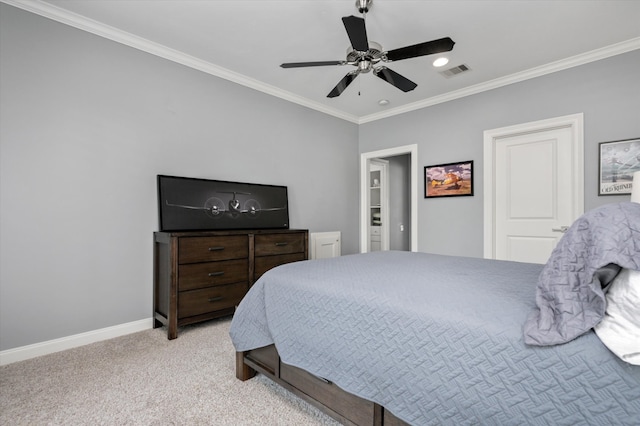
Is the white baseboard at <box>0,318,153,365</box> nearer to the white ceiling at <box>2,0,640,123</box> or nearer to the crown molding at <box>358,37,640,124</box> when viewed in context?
the white ceiling at <box>2,0,640,123</box>

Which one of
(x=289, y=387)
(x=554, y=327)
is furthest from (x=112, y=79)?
(x=554, y=327)

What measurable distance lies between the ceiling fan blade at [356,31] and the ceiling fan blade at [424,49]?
22 cm

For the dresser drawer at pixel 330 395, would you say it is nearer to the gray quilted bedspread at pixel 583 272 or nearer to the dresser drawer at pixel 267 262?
the gray quilted bedspread at pixel 583 272

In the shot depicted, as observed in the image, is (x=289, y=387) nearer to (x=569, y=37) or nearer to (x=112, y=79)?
(x=112, y=79)

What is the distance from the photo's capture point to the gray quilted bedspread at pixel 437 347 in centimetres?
80

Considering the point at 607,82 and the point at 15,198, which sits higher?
the point at 607,82

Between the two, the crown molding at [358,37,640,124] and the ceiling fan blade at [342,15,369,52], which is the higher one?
the crown molding at [358,37,640,124]

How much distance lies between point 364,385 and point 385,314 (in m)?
0.31

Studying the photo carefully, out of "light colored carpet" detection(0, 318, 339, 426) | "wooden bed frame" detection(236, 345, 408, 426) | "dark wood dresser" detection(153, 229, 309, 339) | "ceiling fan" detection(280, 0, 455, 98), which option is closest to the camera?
"wooden bed frame" detection(236, 345, 408, 426)

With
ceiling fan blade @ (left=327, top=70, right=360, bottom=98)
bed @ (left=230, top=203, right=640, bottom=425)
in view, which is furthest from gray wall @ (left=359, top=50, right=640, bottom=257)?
bed @ (left=230, top=203, right=640, bottom=425)

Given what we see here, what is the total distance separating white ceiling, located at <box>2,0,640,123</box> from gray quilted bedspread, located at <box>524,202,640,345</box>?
212 centimetres

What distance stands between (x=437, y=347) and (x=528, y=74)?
3.58 m

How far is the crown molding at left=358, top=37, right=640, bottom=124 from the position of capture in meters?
2.81

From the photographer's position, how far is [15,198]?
2172mm
